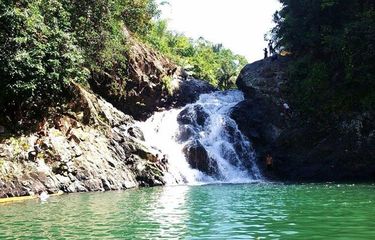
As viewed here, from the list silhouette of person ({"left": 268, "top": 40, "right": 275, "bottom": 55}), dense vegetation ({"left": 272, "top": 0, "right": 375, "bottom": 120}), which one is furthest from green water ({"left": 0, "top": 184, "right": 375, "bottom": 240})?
silhouette of person ({"left": 268, "top": 40, "right": 275, "bottom": 55})

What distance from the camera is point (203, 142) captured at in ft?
112

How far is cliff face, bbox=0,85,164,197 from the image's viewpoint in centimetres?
2294

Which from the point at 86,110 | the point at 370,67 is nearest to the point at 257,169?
the point at 370,67

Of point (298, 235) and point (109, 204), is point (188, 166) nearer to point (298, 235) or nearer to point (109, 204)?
point (109, 204)

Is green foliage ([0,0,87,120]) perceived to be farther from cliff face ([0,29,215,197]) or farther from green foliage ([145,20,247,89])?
green foliage ([145,20,247,89])

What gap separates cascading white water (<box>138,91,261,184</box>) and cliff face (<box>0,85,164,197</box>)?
2.44m

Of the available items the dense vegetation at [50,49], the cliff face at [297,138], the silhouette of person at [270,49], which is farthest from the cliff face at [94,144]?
the silhouette of person at [270,49]

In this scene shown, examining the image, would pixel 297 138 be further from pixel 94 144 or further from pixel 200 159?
pixel 94 144

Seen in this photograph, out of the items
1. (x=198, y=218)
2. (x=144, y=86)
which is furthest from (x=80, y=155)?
(x=198, y=218)

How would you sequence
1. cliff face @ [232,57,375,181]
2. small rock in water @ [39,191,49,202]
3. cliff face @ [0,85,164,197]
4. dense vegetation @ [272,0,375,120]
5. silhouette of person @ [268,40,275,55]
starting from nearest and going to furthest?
1. small rock in water @ [39,191,49,202]
2. cliff face @ [0,85,164,197]
3. dense vegetation @ [272,0,375,120]
4. cliff face @ [232,57,375,181]
5. silhouette of person @ [268,40,275,55]

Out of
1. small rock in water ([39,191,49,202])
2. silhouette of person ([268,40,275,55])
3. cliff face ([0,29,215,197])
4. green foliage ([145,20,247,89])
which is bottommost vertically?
small rock in water ([39,191,49,202])

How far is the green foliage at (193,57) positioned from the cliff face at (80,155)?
21.9m

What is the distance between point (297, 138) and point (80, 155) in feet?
51.5

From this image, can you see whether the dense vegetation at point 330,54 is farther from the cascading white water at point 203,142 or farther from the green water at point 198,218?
the green water at point 198,218
